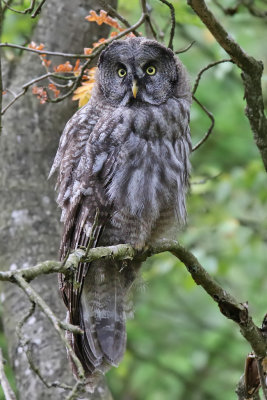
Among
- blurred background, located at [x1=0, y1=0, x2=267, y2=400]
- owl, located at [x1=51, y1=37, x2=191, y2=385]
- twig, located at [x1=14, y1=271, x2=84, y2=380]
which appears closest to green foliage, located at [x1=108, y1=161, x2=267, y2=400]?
blurred background, located at [x1=0, y1=0, x2=267, y2=400]

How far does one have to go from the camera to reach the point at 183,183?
3465 mm

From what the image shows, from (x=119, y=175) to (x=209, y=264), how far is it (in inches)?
72.7

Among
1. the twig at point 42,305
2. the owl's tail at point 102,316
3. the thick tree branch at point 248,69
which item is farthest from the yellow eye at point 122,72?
the twig at point 42,305

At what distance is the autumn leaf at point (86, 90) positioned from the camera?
3.55 meters

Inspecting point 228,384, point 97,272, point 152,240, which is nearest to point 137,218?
point 152,240

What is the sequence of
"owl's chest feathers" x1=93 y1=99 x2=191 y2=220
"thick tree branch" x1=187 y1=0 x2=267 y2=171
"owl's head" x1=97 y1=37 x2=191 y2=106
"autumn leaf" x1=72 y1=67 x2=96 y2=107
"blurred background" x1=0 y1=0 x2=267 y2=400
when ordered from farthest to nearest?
"blurred background" x1=0 y1=0 x2=267 y2=400, "autumn leaf" x1=72 y1=67 x2=96 y2=107, "owl's head" x1=97 y1=37 x2=191 y2=106, "owl's chest feathers" x1=93 y1=99 x2=191 y2=220, "thick tree branch" x1=187 y1=0 x2=267 y2=171

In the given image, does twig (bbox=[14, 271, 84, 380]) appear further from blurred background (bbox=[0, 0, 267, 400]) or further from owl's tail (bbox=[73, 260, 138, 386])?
blurred background (bbox=[0, 0, 267, 400])

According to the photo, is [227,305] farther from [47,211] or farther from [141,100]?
[47,211]

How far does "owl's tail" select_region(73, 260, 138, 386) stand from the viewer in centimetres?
351

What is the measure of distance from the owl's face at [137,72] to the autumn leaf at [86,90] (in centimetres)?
7

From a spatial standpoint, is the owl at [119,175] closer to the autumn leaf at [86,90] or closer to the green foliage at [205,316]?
the autumn leaf at [86,90]

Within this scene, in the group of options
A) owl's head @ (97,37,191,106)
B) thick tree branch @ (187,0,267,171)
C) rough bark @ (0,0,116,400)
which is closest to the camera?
thick tree branch @ (187,0,267,171)

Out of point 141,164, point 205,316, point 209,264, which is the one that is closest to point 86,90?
point 141,164

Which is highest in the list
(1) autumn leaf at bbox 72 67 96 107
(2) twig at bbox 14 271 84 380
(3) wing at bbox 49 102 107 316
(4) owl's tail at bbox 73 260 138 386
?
(1) autumn leaf at bbox 72 67 96 107
